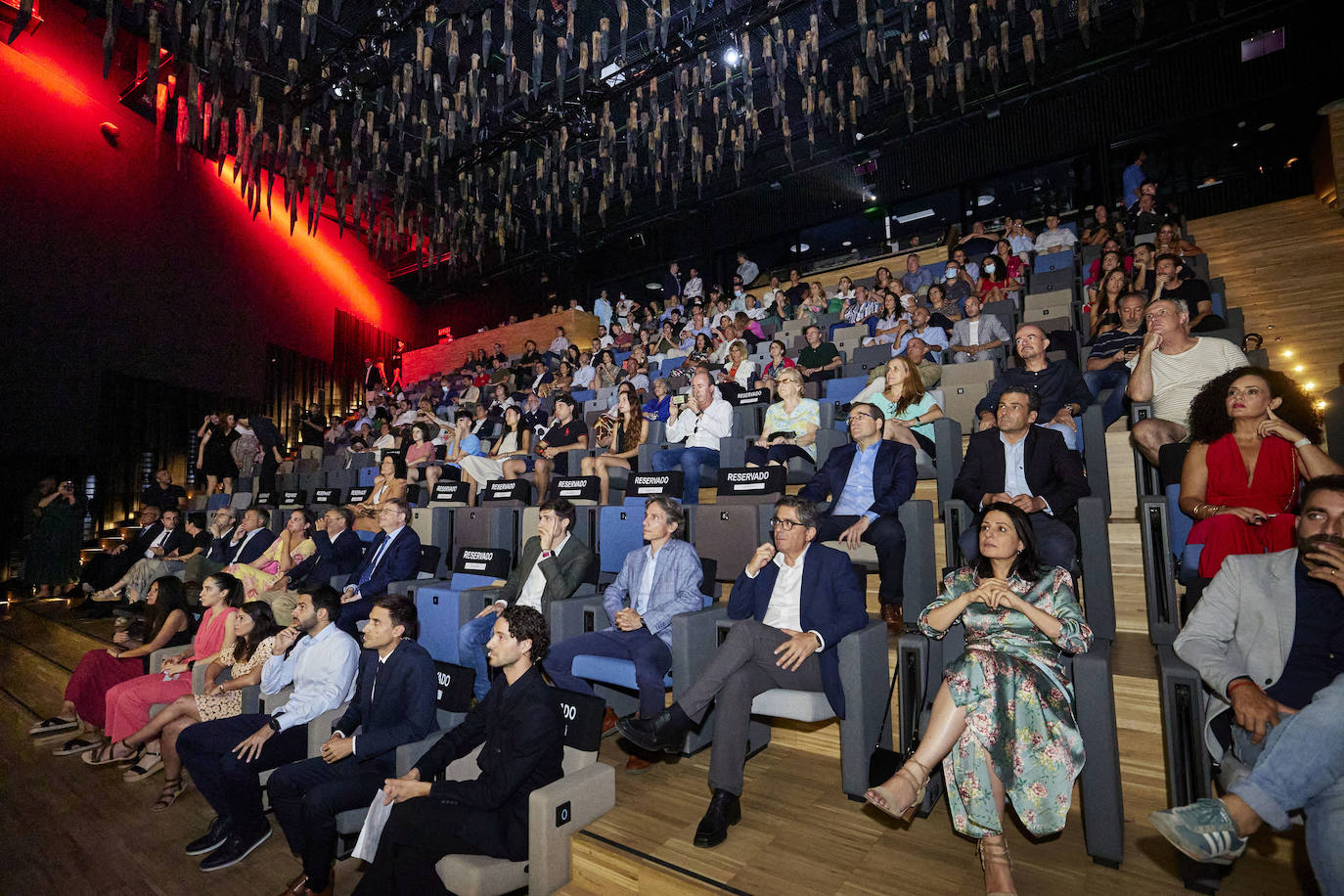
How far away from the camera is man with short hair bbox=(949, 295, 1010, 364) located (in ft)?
14.7

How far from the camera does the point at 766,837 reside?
1.76 m

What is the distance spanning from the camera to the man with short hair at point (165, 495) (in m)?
7.45

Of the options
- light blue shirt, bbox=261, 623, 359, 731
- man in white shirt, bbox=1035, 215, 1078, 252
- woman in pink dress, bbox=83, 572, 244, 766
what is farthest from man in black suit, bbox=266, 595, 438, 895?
man in white shirt, bbox=1035, 215, 1078, 252

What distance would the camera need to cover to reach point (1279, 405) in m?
2.10

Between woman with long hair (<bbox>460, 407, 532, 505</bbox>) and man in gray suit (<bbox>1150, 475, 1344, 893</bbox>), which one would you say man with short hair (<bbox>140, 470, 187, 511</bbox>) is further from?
man in gray suit (<bbox>1150, 475, 1344, 893</bbox>)

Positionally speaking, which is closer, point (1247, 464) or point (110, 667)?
point (1247, 464)

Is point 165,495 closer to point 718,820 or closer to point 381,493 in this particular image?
point 381,493

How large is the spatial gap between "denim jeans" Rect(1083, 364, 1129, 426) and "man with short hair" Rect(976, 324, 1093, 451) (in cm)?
14

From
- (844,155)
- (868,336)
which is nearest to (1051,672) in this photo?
(868,336)

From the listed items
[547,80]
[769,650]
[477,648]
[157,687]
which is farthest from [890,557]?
[547,80]

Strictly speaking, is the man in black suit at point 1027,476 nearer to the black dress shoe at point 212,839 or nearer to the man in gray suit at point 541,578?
the man in gray suit at point 541,578

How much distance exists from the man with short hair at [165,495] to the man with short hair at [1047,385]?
831 cm

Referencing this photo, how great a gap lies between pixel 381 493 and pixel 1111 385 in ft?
16.4

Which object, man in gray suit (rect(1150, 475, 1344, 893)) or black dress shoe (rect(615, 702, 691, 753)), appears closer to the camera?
man in gray suit (rect(1150, 475, 1344, 893))
